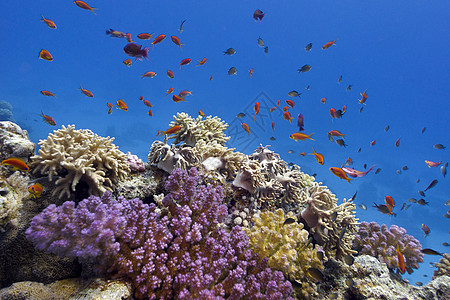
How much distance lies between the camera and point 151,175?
364 centimetres

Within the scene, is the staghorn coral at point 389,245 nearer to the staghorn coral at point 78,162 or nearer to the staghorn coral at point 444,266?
the staghorn coral at point 444,266

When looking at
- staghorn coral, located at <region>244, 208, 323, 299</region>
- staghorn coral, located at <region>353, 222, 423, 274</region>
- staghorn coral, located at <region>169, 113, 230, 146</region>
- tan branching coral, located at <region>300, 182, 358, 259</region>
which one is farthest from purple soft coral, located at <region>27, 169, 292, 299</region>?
staghorn coral, located at <region>353, 222, 423, 274</region>

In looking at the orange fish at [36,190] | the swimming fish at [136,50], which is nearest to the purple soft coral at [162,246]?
the orange fish at [36,190]

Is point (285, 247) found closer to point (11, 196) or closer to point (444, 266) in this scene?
point (11, 196)

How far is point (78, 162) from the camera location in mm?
2533

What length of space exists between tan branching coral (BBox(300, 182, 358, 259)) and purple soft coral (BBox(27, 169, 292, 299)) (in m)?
1.56

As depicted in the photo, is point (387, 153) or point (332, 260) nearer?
point (332, 260)

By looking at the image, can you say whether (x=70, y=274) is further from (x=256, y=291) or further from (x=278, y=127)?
(x=278, y=127)

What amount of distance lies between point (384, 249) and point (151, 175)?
5.02 meters

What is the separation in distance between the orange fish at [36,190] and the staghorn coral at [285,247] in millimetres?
2703

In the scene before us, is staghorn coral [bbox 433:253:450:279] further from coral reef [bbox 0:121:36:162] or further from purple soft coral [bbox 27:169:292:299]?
coral reef [bbox 0:121:36:162]

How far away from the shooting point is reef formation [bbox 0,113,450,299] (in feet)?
6.01

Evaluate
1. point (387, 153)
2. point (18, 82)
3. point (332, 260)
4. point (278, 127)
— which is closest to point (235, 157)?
point (332, 260)

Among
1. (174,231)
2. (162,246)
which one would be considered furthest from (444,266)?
(162,246)
